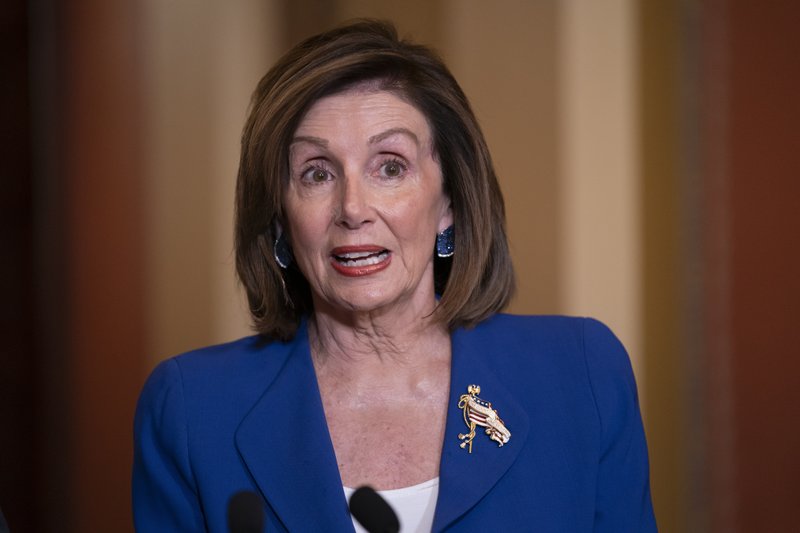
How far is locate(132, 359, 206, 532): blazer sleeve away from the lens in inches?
70.7

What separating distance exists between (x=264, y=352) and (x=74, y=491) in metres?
1.53

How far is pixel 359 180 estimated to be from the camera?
1776 mm

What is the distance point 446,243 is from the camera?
6.51ft

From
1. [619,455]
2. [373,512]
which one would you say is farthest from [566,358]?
[373,512]

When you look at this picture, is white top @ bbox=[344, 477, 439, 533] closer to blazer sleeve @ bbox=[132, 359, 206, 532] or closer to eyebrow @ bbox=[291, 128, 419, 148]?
blazer sleeve @ bbox=[132, 359, 206, 532]

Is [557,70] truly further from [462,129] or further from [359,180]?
[359,180]

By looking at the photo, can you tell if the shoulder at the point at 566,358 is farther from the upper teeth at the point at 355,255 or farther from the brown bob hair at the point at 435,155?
the upper teeth at the point at 355,255

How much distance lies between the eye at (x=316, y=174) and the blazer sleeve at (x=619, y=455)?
611 mm

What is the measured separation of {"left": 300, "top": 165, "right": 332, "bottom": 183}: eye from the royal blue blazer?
0.34 meters

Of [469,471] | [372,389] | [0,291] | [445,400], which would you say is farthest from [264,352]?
[0,291]

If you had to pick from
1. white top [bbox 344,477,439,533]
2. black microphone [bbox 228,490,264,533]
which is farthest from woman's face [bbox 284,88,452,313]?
black microphone [bbox 228,490,264,533]

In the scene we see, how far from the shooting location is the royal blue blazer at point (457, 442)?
1.70m

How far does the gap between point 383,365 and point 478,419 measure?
9.1 inches

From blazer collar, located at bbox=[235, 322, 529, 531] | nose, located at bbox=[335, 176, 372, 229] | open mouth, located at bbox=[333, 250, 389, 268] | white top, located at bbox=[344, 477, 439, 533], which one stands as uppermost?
nose, located at bbox=[335, 176, 372, 229]
